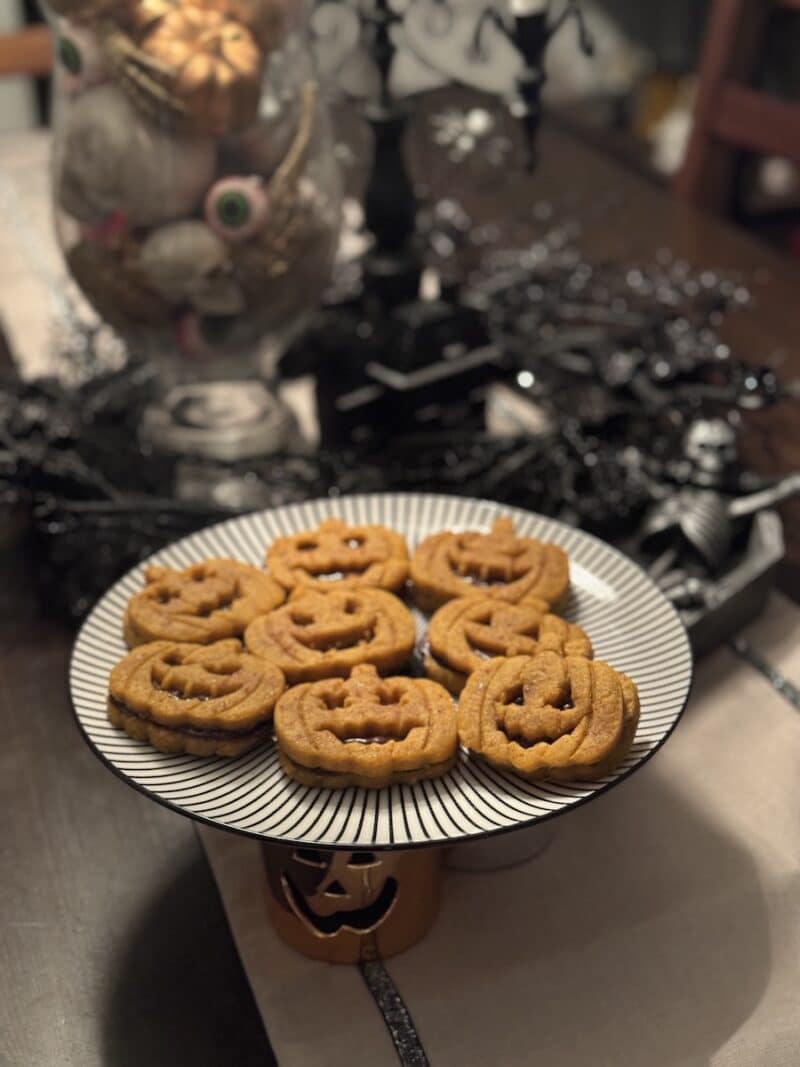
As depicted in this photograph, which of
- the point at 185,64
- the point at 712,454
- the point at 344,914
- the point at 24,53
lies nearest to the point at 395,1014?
the point at 344,914

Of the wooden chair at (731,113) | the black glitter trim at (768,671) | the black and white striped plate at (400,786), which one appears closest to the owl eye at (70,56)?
the black and white striped plate at (400,786)

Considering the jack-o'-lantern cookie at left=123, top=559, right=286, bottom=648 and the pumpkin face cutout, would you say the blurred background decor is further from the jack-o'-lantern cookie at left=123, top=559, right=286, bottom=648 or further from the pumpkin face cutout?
the pumpkin face cutout

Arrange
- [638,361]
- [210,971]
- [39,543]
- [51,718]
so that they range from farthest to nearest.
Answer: [638,361], [39,543], [51,718], [210,971]

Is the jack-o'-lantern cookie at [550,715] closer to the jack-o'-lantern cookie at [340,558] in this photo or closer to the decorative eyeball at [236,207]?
the jack-o'-lantern cookie at [340,558]

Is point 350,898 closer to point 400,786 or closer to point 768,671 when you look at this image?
point 400,786

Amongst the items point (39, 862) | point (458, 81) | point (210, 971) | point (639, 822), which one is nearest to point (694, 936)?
point (639, 822)

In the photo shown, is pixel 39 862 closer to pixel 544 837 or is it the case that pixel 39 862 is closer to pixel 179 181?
pixel 544 837
